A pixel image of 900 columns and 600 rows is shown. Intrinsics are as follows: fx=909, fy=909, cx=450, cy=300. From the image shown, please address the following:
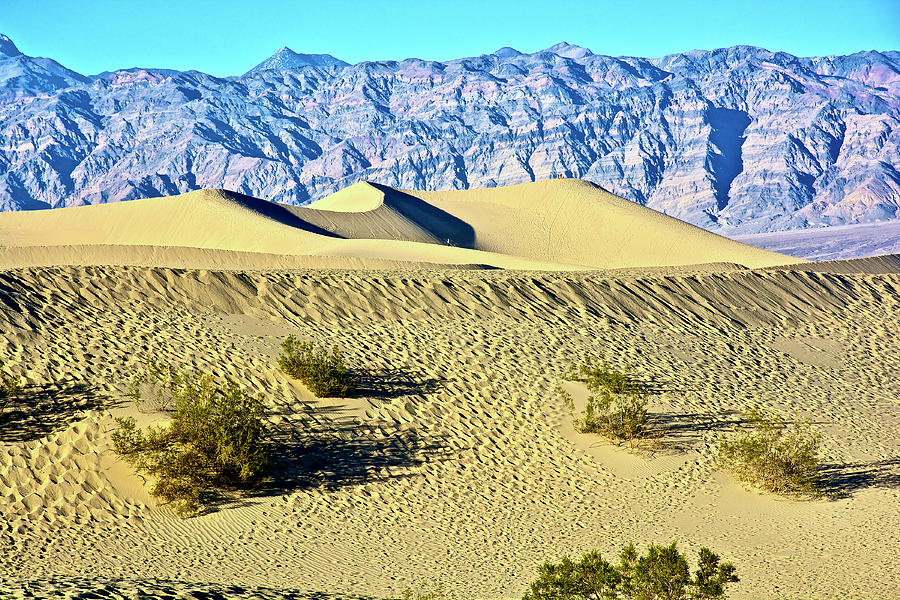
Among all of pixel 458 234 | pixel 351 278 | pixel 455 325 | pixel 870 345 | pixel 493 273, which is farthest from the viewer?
pixel 458 234

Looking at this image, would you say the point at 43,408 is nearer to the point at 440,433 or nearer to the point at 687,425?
the point at 440,433

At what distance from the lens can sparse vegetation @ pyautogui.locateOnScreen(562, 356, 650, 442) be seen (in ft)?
50.5

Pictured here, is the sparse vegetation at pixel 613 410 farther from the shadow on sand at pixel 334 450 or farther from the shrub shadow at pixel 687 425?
the shadow on sand at pixel 334 450

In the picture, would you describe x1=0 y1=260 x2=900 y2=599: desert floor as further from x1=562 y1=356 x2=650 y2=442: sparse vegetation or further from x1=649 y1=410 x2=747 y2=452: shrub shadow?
x1=562 y1=356 x2=650 y2=442: sparse vegetation

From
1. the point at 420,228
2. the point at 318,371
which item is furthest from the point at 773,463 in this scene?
the point at 420,228

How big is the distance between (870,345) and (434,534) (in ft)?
57.0

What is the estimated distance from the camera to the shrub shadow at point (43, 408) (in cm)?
1258

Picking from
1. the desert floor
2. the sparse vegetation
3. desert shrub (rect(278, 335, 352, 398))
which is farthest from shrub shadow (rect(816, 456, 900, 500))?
desert shrub (rect(278, 335, 352, 398))

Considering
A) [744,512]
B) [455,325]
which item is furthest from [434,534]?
[455,325]

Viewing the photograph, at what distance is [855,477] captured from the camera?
14.7 meters

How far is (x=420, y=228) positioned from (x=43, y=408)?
43287 millimetres

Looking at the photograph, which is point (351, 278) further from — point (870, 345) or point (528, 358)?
point (870, 345)

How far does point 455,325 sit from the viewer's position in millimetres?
20188

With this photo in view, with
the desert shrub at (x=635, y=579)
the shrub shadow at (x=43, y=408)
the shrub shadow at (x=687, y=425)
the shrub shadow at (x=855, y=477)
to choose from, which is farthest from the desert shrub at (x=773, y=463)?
the shrub shadow at (x=43, y=408)
